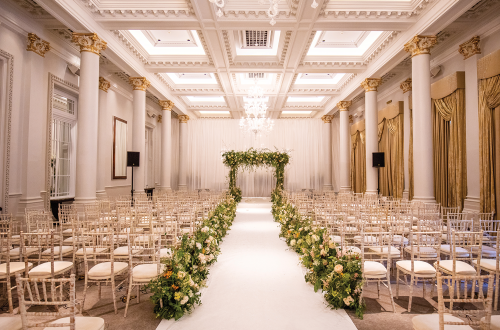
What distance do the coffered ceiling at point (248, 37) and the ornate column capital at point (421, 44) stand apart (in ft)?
0.61

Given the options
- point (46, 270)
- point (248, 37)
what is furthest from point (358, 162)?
point (46, 270)

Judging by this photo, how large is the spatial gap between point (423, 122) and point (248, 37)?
606 cm

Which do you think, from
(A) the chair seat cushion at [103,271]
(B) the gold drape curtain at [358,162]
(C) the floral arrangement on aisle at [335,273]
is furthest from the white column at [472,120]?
(A) the chair seat cushion at [103,271]

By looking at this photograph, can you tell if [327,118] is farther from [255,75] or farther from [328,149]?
[255,75]

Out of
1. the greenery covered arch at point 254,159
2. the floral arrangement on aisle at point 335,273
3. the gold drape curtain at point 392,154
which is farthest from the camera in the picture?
the greenery covered arch at point 254,159

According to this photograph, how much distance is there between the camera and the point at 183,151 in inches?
750

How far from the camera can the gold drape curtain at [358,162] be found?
626 inches

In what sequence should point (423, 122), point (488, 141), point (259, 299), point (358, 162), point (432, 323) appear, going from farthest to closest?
point (358, 162), point (423, 122), point (488, 141), point (259, 299), point (432, 323)

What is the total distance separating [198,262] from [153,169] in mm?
14182

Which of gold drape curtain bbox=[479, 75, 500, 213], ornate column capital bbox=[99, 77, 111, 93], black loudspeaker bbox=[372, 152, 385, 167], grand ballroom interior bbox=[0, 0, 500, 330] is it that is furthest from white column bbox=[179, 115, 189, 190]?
gold drape curtain bbox=[479, 75, 500, 213]

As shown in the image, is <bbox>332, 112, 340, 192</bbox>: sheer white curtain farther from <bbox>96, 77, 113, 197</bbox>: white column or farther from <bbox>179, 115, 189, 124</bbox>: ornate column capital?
→ <bbox>96, 77, 113, 197</bbox>: white column

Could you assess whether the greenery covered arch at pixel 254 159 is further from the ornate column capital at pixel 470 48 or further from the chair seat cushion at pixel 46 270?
the chair seat cushion at pixel 46 270

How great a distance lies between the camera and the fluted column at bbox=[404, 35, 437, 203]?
319 inches

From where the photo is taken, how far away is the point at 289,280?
4.32 meters
